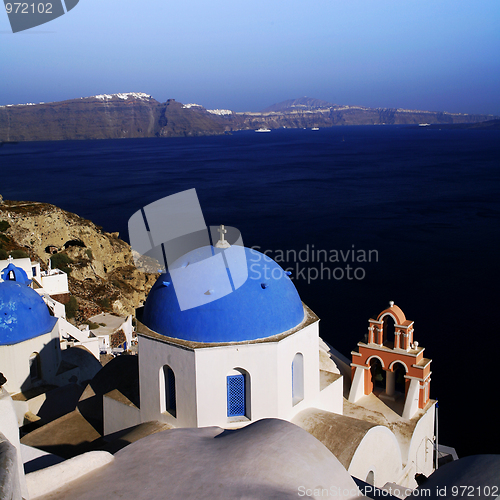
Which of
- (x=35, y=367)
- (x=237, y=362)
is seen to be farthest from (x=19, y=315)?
(x=237, y=362)

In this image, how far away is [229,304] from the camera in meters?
8.15

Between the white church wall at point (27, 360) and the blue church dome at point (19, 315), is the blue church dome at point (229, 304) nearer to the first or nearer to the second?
the blue church dome at point (19, 315)

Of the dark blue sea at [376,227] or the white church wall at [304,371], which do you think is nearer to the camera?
the white church wall at [304,371]

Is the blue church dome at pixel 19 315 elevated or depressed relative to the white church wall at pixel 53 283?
elevated

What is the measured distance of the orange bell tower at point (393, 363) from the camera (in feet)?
36.0

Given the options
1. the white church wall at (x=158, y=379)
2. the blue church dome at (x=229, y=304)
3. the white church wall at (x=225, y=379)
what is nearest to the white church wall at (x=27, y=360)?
the white church wall at (x=158, y=379)

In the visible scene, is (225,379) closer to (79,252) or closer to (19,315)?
(19,315)

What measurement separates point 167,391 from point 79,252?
26328mm

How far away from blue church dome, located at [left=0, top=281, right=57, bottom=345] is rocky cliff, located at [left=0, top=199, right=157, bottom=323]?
45.9ft

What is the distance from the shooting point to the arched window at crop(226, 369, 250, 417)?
324 inches

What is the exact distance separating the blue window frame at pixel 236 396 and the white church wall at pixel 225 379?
0.11m

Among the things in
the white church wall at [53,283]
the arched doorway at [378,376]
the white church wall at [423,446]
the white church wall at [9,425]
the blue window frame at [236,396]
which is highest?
the white church wall at [9,425]

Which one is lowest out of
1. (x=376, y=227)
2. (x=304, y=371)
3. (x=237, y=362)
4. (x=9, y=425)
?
(x=376, y=227)

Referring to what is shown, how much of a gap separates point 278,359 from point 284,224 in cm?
4010
